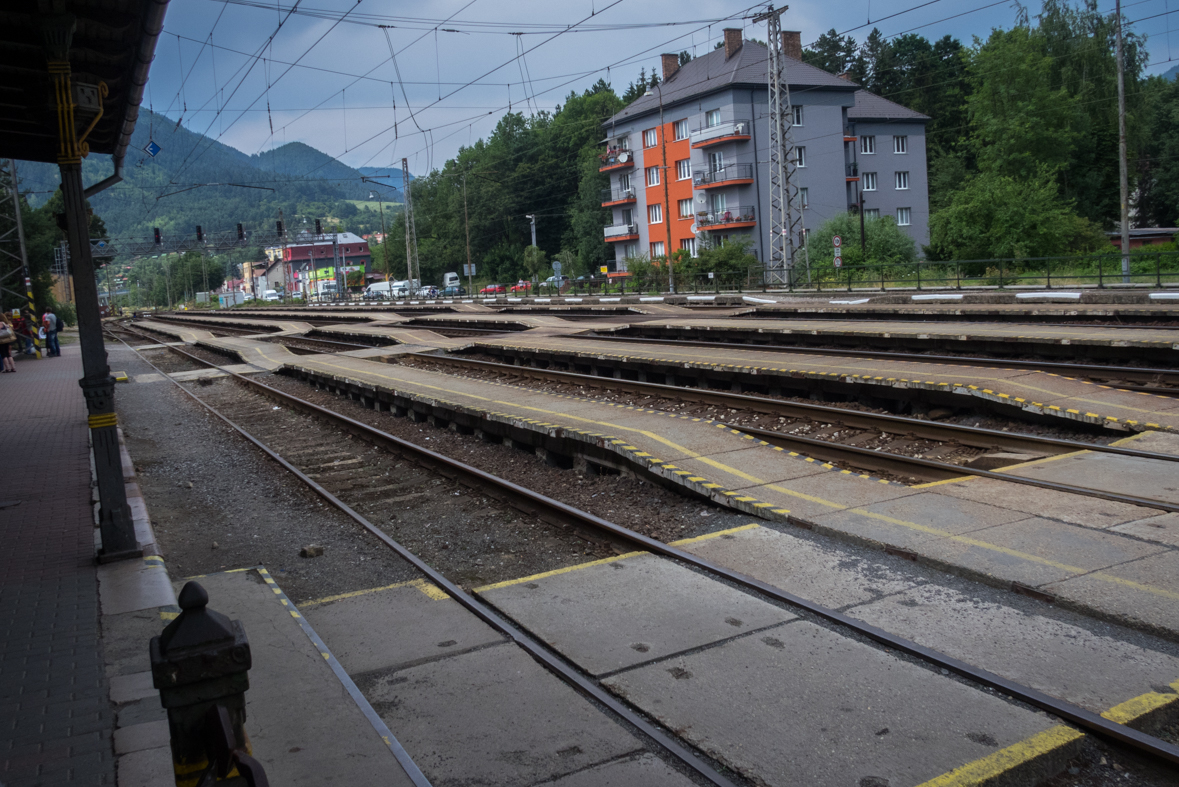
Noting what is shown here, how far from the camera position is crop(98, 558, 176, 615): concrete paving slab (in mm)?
6105

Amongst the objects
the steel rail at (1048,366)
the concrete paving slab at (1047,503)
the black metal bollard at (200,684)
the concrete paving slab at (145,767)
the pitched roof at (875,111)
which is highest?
the pitched roof at (875,111)

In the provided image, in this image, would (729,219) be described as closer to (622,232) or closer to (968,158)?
(622,232)

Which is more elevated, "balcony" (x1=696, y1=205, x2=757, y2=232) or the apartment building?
the apartment building

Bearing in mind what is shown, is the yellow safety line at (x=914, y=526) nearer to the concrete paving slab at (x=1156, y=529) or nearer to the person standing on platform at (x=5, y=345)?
the concrete paving slab at (x=1156, y=529)

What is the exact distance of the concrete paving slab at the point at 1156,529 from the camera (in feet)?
21.1

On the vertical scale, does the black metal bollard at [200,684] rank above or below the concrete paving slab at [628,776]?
above

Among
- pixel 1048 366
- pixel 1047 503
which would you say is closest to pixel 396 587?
pixel 1047 503

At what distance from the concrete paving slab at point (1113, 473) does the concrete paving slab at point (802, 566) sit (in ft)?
9.52

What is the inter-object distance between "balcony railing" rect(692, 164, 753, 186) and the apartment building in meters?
0.07

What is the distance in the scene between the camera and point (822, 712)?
4.37m

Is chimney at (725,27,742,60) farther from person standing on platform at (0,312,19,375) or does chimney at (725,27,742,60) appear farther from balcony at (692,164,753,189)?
person standing on platform at (0,312,19,375)

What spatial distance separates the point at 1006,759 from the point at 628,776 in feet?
5.42

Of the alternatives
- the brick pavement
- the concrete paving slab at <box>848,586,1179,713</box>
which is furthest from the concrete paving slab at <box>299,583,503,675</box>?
the concrete paving slab at <box>848,586,1179,713</box>

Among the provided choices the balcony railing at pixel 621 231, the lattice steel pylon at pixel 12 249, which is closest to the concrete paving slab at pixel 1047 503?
the lattice steel pylon at pixel 12 249
